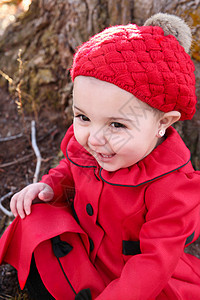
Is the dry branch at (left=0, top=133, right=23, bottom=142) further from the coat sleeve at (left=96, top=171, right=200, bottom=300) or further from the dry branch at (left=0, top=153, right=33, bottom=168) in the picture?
the coat sleeve at (left=96, top=171, right=200, bottom=300)

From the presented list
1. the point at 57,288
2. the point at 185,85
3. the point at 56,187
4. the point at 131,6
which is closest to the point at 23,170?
the point at 56,187

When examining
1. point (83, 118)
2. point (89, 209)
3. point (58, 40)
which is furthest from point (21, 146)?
point (83, 118)

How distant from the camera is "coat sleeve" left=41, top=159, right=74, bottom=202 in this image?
176cm

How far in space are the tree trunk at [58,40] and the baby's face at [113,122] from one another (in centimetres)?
96

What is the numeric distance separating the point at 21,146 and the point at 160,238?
72.3 inches

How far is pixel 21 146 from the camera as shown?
9.01 ft

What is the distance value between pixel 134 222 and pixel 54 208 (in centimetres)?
53

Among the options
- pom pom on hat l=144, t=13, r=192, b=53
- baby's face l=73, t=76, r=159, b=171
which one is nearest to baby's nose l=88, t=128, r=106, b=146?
baby's face l=73, t=76, r=159, b=171

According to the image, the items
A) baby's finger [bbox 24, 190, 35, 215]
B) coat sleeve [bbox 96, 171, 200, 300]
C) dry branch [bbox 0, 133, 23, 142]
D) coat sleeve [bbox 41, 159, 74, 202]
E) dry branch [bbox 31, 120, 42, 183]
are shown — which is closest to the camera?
coat sleeve [bbox 96, 171, 200, 300]

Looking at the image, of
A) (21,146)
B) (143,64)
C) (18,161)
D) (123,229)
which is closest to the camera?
(143,64)

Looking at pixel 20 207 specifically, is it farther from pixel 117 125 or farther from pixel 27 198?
pixel 117 125

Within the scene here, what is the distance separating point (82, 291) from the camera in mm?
1410

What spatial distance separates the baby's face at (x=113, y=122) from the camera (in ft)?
3.87

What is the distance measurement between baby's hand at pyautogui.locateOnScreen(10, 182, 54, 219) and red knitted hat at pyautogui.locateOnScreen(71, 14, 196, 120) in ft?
2.50
